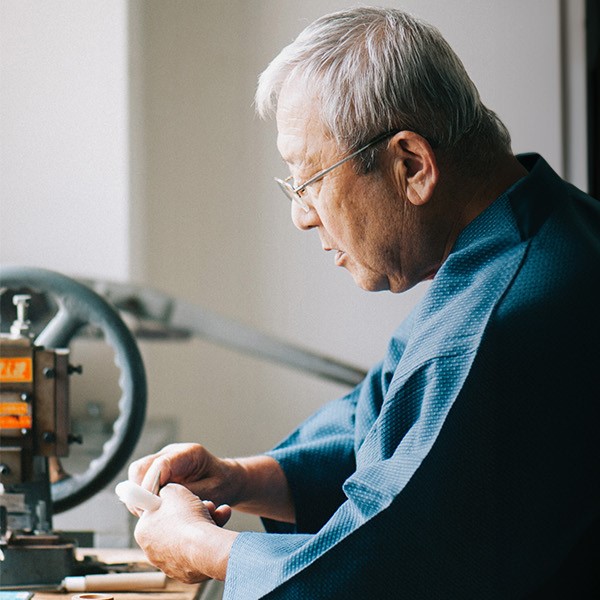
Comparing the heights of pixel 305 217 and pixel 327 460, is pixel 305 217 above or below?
above

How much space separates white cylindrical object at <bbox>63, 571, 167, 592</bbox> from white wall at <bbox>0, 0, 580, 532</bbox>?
1.23 meters

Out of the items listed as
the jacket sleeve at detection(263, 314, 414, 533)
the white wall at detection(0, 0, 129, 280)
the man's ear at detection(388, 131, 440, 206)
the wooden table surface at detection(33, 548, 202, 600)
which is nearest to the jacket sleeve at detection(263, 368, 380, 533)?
the jacket sleeve at detection(263, 314, 414, 533)

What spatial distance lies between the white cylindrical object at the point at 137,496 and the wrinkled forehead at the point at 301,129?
419 mm

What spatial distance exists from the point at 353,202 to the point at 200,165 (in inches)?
56.9

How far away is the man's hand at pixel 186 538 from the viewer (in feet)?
3.18

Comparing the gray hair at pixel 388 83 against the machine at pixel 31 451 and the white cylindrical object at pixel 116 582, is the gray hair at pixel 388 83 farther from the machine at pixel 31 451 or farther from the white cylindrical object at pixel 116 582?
the white cylindrical object at pixel 116 582

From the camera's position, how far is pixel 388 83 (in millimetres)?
1007

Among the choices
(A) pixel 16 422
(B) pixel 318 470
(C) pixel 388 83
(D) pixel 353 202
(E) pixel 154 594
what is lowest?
(E) pixel 154 594

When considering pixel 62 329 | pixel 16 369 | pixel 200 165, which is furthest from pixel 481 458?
pixel 200 165

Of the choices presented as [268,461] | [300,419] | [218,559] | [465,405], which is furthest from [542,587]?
[300,419]

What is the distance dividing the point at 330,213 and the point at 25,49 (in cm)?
150

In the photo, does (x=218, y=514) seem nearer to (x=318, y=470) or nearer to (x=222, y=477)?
(x=222, y=477)

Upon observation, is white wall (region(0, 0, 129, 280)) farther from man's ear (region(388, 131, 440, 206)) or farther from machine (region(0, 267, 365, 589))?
man's ear (region(388, 131, 440, 206))

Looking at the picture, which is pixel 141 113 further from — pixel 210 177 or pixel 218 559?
pixel 218 559
